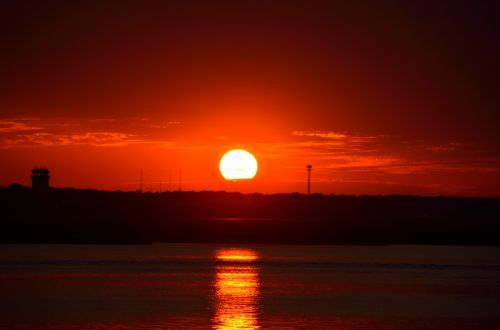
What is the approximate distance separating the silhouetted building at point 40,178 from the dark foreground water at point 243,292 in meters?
91.6

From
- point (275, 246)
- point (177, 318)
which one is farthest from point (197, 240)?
point (177, 318)

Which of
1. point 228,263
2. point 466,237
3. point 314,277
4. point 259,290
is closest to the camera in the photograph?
point 259,290

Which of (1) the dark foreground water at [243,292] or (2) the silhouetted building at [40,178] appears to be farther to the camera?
(2) the silhouetted building at [40,178]

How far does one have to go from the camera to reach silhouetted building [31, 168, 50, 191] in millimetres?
163875

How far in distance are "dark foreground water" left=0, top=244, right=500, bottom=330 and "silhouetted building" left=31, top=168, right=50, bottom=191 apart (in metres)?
91.6

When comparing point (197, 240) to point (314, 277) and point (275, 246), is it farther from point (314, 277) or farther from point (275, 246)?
point (314, 277)

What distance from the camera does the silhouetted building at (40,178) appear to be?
538 feet

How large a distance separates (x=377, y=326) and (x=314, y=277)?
2032 centimetres

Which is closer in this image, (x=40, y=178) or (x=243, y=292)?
(x=243, y=292)

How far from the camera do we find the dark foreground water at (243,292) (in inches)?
1415

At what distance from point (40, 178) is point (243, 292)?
12482 cm

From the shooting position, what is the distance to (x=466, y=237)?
11075 cm

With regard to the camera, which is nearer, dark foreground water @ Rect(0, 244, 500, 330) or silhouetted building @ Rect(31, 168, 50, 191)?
dark foreground water @ Rect(0, 244, 500, 330)

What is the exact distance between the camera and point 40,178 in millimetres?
164000
